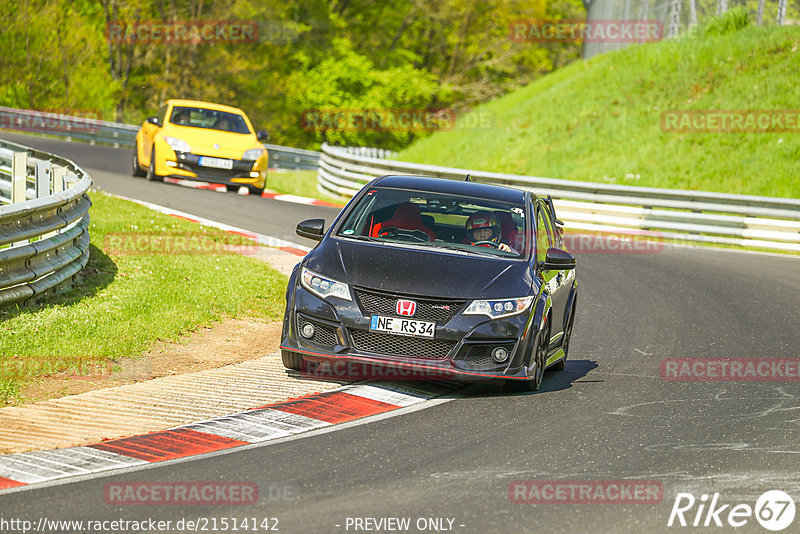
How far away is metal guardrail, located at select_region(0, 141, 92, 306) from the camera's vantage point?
8953mm

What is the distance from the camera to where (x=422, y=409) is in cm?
734

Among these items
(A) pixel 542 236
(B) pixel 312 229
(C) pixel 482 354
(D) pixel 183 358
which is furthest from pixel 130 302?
(C) pixel 482 354

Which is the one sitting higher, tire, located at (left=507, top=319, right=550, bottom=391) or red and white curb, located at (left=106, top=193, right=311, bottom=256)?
tire, located at (left=507, top=319, right=550, bottom=391)

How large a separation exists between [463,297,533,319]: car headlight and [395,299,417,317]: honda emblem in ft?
1.17

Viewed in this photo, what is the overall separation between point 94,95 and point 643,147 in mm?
27111

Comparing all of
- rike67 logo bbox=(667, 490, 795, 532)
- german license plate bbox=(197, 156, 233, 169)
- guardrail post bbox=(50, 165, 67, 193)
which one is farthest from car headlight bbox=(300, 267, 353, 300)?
german license plate bbox=(197, 156, 233, 169)

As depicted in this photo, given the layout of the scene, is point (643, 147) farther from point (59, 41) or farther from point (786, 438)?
point (59, 41)

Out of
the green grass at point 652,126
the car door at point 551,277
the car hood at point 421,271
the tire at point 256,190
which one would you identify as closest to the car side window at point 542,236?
the car door at point 551,277

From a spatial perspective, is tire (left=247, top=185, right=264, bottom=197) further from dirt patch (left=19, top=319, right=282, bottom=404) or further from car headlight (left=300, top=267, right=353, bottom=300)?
car headlight (left=300, top=267, right=353, bottom=300)

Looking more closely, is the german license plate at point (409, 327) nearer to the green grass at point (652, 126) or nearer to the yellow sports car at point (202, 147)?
the yellow sports car at point (202, 147)

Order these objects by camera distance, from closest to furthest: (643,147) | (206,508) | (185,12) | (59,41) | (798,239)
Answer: (206,508) < (798,239) < (643,147) < (59,41) < (185,12)

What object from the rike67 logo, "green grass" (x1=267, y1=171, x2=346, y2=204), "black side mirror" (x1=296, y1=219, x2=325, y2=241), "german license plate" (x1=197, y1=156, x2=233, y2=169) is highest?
"black side mirror" (x1=296, y1=219, x2=325, y2=241)

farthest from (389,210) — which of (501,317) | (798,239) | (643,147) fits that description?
(643,147)

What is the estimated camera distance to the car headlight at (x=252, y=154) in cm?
2236
